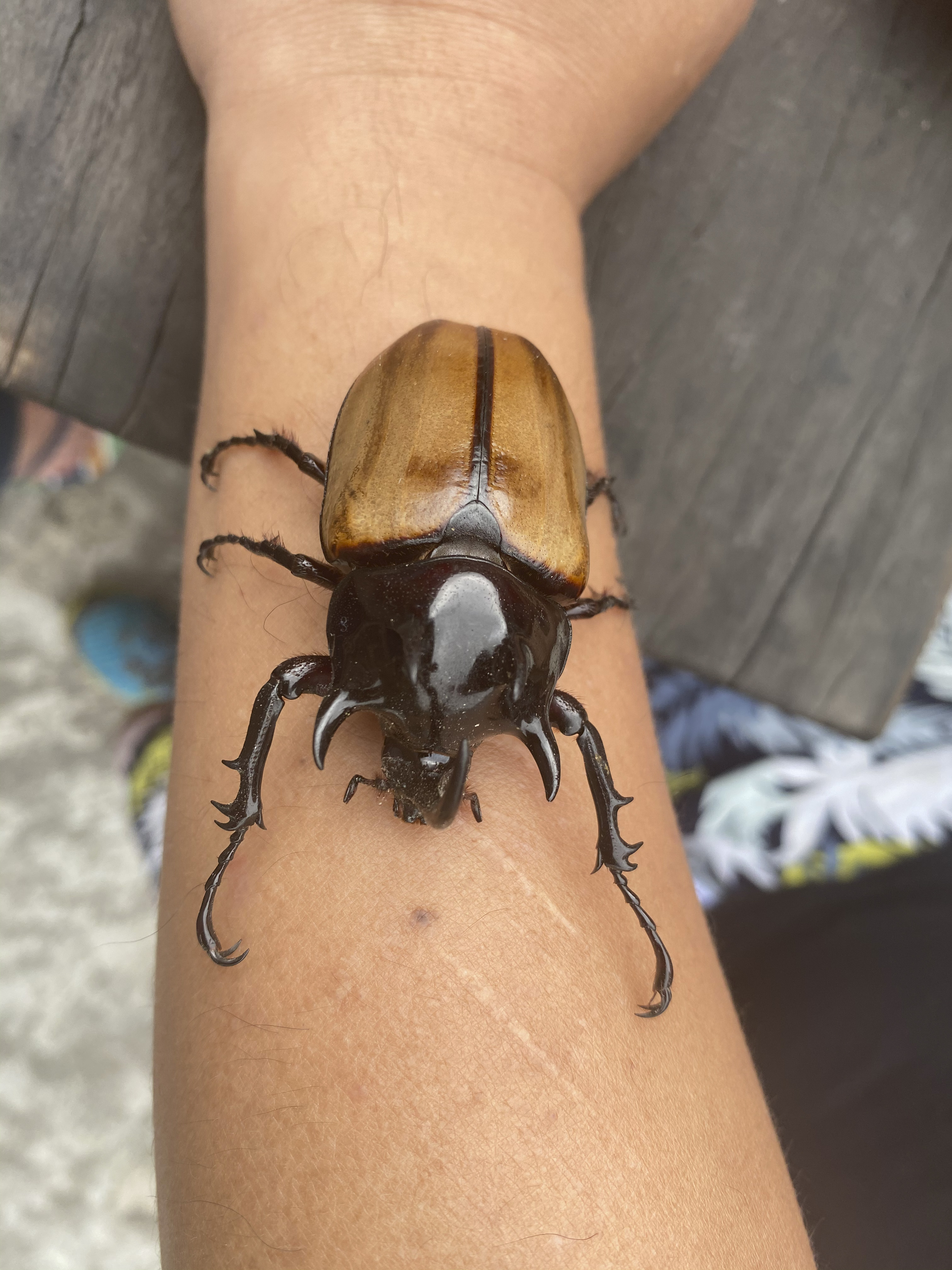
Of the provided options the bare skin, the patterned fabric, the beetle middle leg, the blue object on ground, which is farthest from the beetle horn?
the blue object on ground

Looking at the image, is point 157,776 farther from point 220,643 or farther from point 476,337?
point 476,337

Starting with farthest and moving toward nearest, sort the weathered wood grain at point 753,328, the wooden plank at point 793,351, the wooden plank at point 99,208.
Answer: the wooden plank at point 793,351 < the weathered wood grain at point 753,328 < the wooden plank at point 99,208

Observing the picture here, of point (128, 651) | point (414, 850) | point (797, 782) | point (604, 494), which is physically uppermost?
point (604, 494)

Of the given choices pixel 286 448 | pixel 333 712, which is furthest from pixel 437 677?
pixel 286 448

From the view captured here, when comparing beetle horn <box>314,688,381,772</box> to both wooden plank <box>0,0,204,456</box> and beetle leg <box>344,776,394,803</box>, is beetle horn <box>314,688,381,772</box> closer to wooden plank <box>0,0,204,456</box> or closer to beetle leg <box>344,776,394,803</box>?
beetle leg <box>344,776,394,803</box>

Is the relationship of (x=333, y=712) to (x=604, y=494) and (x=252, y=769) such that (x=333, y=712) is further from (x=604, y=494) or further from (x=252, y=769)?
(x=604, y=494)

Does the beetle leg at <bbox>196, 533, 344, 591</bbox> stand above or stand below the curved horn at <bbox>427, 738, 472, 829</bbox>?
above

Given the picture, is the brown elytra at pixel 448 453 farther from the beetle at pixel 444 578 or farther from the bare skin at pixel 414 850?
the bare skin at pixel 414 850

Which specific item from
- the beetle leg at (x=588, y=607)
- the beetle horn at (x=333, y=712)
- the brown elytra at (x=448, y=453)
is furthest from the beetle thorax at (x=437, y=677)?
the beetle leg at (x=588, y=607)
